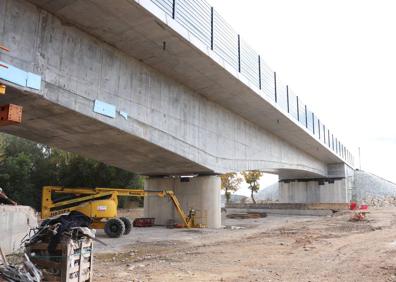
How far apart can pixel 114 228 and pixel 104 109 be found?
643 cm

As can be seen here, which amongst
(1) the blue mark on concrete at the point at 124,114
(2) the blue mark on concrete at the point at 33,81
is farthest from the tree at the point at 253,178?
(2) the blue mark on concrete at the point at 33,81

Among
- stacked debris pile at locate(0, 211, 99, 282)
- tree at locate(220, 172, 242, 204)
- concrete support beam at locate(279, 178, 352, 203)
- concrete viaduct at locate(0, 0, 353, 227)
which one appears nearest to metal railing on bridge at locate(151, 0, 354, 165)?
concrete viaduct at locate(0, 0, 353, 227)

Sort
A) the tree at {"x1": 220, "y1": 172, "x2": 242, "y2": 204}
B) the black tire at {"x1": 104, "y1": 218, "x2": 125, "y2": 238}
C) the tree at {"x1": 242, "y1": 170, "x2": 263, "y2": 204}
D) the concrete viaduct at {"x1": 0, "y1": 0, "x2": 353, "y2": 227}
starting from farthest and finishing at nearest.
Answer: the tree at {"x1": 242, "y1": 170, "x2": 263, "y2": 204} < the tree at {"x1": 220, "y1": 172, "x2": 242, "y2": 204} < the black tire at {"x1": 104, "y1": 218, "x2": 125, "y2": 238} < the concrete viaduct at {"x1": 0, "y1": 0, "x2": 353, "y2": 227}

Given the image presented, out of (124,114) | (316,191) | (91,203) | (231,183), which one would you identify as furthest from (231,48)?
(231,183)

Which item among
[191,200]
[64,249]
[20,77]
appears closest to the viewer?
[64,249]

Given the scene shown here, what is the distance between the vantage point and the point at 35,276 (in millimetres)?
5762

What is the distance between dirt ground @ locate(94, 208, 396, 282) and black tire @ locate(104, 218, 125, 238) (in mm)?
426

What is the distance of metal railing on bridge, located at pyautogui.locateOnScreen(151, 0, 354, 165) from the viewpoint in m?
15.6

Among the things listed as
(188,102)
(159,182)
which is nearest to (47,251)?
(188,102)

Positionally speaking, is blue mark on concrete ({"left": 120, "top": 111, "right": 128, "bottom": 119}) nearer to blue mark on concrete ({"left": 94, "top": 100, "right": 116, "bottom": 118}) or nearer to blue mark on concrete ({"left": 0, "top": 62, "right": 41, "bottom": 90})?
blue mark on concrete ({"left": 94, "top": 100, "right": 116, "bottom": 118})

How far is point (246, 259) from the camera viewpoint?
11.9 meters

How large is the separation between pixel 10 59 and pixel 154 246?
8.40m

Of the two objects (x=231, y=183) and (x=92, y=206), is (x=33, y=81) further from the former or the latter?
(x=231, y=183)

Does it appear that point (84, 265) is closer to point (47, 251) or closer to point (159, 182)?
point (47, 251)
